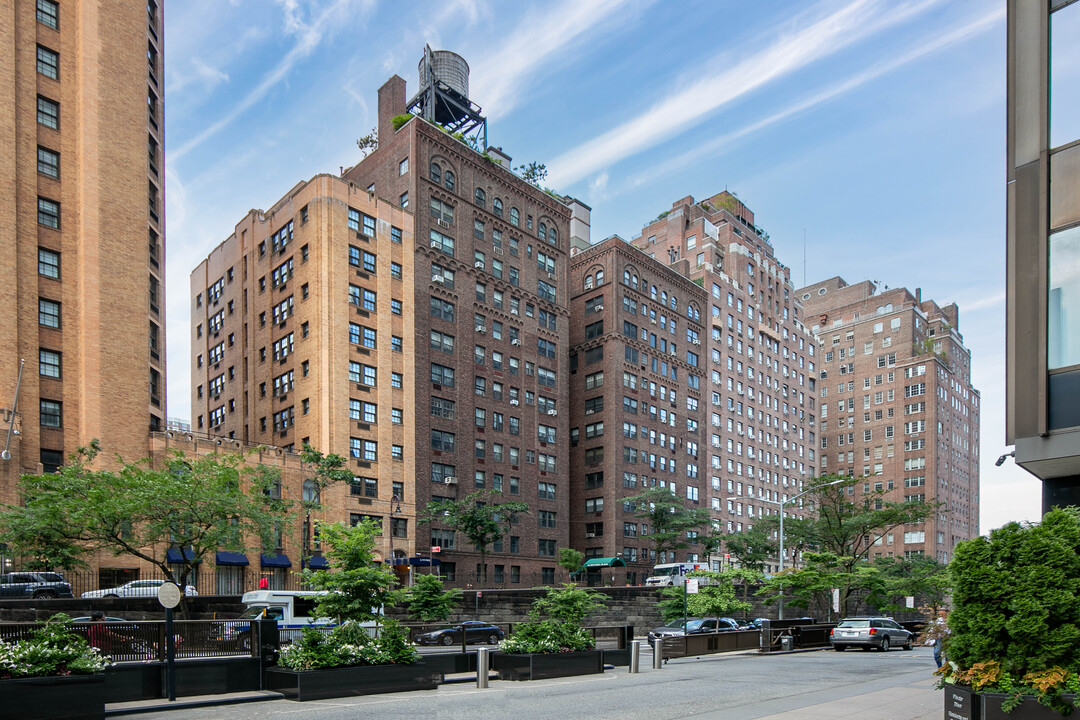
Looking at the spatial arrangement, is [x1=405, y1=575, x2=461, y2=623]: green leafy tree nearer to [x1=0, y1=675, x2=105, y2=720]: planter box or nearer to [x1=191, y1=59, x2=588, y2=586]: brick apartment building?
[x1=191, y1=59, x2=588, y2=586]: brick apartment building

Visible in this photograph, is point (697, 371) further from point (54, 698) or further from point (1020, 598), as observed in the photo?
point (54, 698)

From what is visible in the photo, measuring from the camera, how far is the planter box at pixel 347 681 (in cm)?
1852

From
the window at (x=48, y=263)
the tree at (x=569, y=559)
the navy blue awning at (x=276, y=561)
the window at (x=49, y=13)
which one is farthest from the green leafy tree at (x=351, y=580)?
the tree at (x=569, y=559)

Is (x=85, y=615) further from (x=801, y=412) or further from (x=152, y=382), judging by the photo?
(x=801, y=412)

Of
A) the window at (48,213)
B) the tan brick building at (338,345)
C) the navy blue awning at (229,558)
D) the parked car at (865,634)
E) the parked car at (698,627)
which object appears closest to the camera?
the parked car at (865,634)

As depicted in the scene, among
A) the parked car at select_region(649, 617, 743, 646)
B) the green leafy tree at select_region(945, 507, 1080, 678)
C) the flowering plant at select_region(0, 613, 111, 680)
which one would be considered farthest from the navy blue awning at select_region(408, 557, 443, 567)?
the green leafy tree at select_region(945, 507, 1080, 678)

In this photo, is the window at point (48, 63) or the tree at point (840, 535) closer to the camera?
the window at point (48, 63)

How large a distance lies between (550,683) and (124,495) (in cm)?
1921

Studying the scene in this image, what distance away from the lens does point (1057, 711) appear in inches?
438

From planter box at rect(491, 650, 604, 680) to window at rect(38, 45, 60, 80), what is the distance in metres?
44.1

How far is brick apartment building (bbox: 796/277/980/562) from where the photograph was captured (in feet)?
437

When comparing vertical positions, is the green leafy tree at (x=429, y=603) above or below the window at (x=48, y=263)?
below

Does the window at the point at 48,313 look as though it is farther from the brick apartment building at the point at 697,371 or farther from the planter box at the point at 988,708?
the brick apartment building at the point at 697,371

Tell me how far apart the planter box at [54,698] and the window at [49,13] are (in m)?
47.2
